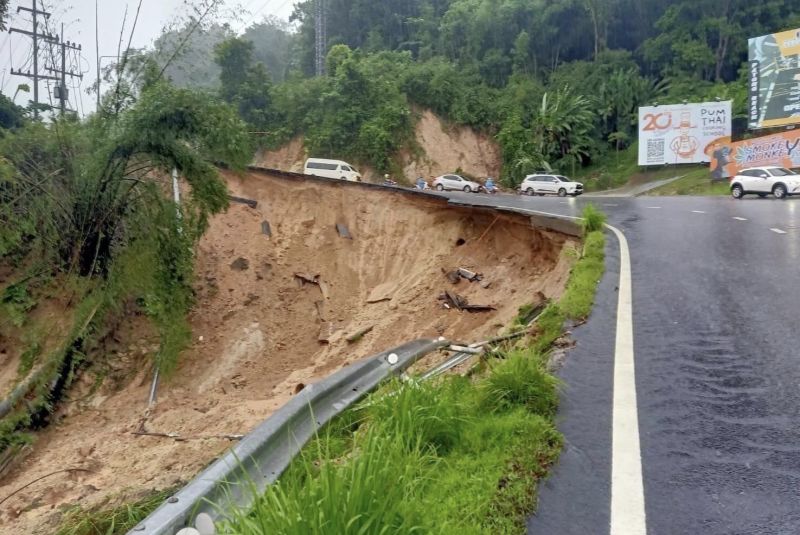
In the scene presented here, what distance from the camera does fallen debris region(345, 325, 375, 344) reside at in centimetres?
1432

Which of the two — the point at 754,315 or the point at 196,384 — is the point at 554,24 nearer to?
the point at 196,384

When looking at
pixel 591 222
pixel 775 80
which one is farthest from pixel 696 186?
pixel 591 222

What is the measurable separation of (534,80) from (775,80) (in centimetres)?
1995

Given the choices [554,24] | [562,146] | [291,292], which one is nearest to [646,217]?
[291,292]

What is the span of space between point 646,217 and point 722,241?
17.7ft

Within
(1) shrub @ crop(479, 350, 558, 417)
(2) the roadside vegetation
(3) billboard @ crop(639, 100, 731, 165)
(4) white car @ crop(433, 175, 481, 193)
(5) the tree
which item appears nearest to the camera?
(1) shrub @ crop(479, 350, 558, 417)

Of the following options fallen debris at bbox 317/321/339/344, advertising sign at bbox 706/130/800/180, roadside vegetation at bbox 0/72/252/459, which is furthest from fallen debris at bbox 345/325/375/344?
advertising sign at bbox 706/130/800/180

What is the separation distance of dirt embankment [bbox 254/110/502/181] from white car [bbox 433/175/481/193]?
11.4 ft

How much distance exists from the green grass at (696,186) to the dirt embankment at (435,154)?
12.6 m

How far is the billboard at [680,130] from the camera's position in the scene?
3794cm

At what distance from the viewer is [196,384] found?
13.6 m

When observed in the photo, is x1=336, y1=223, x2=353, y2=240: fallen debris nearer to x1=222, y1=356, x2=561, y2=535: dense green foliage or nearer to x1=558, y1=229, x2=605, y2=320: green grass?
x1=558, y1=229, x2=605, y2=320: green grass

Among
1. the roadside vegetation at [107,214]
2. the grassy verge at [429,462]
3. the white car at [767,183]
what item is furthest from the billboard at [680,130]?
the grassy verge at [429,462]

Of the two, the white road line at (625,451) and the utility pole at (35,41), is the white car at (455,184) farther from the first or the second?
the white road line at (625,451)
